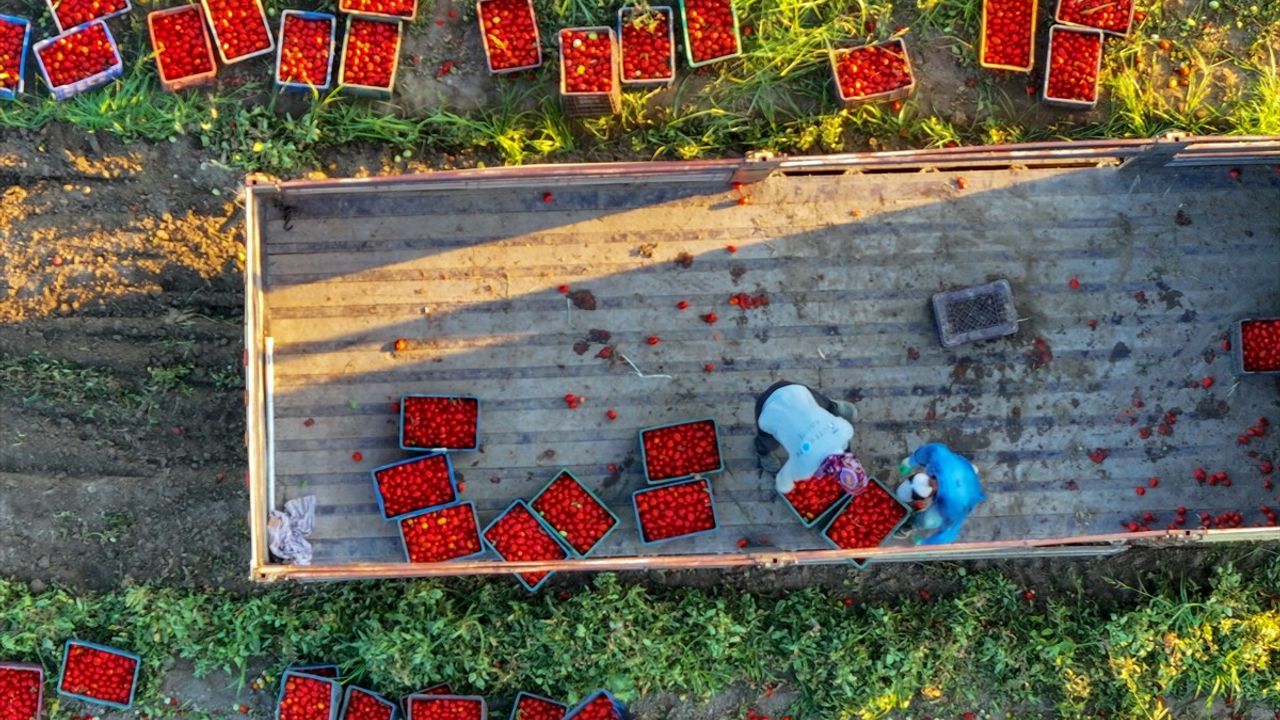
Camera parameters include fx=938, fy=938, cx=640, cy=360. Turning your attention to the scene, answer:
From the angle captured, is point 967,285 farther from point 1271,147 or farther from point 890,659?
point 890,659

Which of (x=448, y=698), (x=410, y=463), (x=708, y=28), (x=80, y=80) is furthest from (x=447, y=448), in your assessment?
(x=80, y=80)

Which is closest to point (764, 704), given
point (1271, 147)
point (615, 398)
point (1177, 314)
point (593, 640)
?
point (593, 640)

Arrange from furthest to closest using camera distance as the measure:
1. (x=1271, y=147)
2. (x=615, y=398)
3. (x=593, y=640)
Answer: (x=593, y=640), (x=615, y=398), (x=1271, y=147)

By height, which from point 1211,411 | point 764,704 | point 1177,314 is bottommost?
point 764,704

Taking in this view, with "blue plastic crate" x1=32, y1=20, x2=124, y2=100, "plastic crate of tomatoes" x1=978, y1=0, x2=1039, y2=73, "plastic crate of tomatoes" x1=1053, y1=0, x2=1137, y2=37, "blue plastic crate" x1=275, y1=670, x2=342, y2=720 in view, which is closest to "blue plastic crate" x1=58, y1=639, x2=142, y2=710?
"blue plastic crate" x1=275, y1=670, x2=342, y2=720

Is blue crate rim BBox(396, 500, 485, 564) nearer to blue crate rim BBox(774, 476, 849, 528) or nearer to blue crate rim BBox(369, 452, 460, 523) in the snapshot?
blue crate rim BBox(369, 452, 460, 523)

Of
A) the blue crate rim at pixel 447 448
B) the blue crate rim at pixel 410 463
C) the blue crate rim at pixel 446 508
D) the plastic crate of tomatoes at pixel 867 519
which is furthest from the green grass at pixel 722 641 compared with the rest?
the blue crate rim at pixel 447 448

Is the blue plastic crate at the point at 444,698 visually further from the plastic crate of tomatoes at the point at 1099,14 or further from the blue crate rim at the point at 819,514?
the plastic crate of tomatoes at the point at 1099,14
